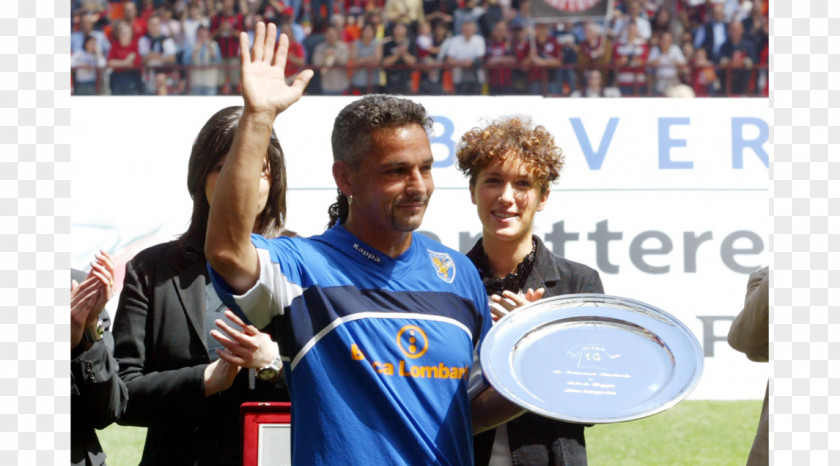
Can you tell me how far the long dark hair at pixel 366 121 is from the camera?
263 centimetres

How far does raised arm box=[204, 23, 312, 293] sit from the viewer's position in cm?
230

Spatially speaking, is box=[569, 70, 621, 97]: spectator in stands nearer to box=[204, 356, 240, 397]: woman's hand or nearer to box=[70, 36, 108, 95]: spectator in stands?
box=[70, 36, 108, 95]: spectator in stands

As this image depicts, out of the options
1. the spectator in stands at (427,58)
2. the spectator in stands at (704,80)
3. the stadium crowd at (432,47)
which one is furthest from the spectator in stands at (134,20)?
the spectator in stands at (704,80)

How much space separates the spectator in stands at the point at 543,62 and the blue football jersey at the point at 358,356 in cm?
1269

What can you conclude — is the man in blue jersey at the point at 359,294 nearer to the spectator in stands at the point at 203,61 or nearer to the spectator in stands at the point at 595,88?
the spectator in stands at the point at 203,61

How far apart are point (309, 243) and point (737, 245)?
19.0ft

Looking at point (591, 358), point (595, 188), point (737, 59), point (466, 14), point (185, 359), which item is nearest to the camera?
point (591, 358)

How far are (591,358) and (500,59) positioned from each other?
13.1m

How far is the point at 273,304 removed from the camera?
246cm

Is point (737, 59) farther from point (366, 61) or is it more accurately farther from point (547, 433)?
point (547, 433)

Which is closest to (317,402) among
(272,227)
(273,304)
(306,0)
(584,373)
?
(273,304)

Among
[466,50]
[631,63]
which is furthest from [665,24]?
[466,50]

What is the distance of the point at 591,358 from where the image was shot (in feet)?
9.01

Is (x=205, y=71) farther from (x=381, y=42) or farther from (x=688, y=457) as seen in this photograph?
(x=688, y=457)
